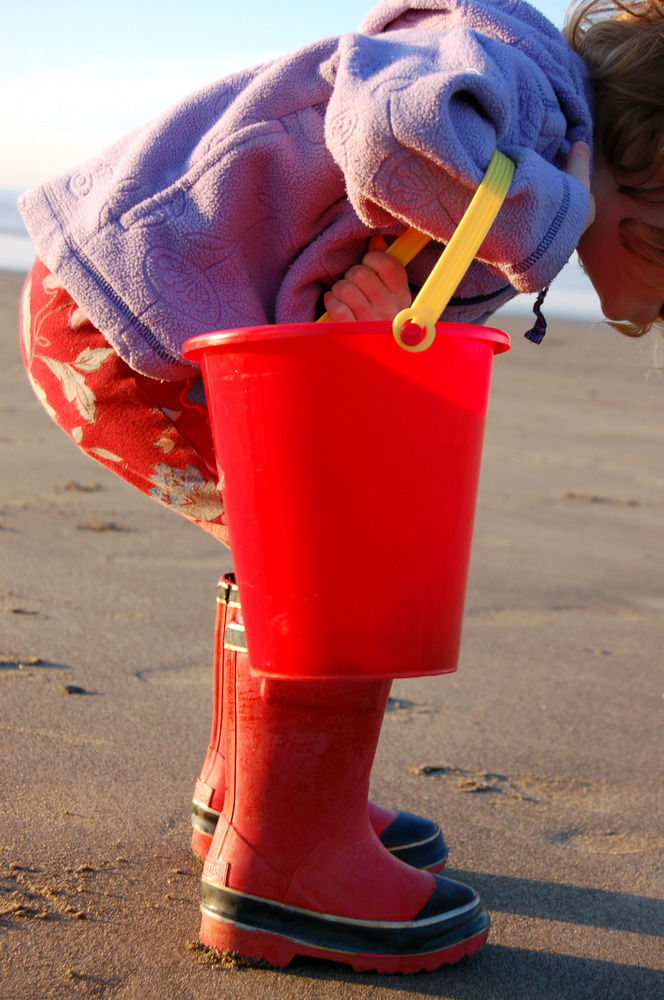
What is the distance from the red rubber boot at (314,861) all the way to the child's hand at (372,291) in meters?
0.45

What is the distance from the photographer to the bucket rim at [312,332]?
111 centimetres

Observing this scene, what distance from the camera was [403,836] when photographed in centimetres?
160

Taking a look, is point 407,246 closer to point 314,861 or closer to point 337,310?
point 337,310

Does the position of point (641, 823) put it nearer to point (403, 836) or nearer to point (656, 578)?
point (403, 836)

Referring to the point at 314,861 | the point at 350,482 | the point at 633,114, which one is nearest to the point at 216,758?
the point at 314,861

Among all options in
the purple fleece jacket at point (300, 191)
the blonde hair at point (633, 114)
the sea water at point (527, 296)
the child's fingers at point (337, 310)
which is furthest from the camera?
the sea water at point (527, 296)

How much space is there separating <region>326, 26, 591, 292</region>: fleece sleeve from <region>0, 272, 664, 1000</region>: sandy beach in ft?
2.76

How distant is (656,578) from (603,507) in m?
0.90

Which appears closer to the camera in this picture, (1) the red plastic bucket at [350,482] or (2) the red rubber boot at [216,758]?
(1) the red plastic bucket at [350,482]

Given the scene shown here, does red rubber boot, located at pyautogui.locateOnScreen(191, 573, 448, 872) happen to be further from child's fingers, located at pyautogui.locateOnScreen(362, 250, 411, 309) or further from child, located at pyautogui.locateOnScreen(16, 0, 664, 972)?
child's fingers, located at pyautogui.locateOnScreen(362, 250, 411, 309)

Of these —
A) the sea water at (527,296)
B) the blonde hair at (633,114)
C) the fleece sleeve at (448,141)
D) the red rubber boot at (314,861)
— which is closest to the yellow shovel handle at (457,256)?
the fleece sleeve at (448,141)

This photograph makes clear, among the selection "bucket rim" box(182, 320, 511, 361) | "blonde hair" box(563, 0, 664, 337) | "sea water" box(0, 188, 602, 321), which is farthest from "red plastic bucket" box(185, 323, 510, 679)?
"sea water" box(0, 188, 602, 321)

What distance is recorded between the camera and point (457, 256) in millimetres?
1135

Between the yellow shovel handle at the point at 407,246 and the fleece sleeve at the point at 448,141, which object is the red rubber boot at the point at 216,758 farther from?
the fleece sleeve at the point at 448,141
